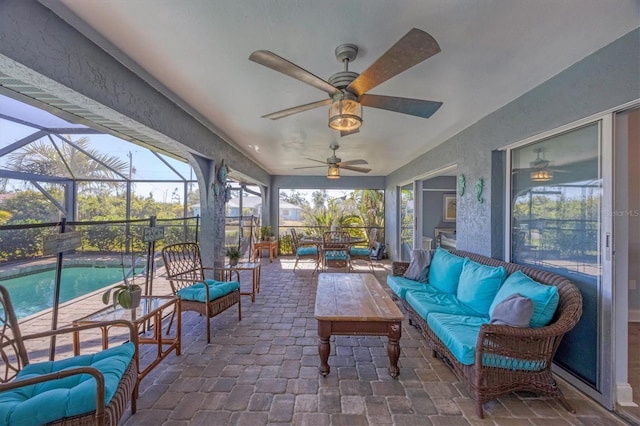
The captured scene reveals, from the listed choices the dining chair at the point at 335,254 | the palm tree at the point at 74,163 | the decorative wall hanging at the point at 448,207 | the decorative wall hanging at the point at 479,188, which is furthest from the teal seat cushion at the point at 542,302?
the palm tree at the point at 74,163

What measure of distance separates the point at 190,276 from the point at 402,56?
3.30 meters

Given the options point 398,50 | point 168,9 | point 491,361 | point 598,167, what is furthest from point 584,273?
point 168,9

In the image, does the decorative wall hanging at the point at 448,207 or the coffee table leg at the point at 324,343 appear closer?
the coffee table leg at the point at 324,343

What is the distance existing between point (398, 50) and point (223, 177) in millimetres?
3459

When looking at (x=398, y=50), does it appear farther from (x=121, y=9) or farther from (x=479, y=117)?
(x=479, y=117)

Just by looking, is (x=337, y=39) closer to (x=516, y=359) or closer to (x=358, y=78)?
(x=358, y=78)

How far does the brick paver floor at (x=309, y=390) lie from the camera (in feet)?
5.78

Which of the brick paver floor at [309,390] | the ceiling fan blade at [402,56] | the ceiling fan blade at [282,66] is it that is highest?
the ceiling fan blade at [282,66]

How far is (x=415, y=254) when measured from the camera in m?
3.74

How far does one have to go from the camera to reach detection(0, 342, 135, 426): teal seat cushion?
119 centimetres

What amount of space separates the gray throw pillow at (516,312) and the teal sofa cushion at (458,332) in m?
0.22

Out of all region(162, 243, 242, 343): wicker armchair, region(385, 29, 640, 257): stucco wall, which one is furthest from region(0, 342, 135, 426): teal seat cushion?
region(385, 29, 640, 257): stucco wall

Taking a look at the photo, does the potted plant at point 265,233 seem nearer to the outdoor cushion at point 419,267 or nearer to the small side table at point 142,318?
the outdoor cushion at point 419,267

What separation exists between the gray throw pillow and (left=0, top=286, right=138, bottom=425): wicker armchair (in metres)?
2.40
